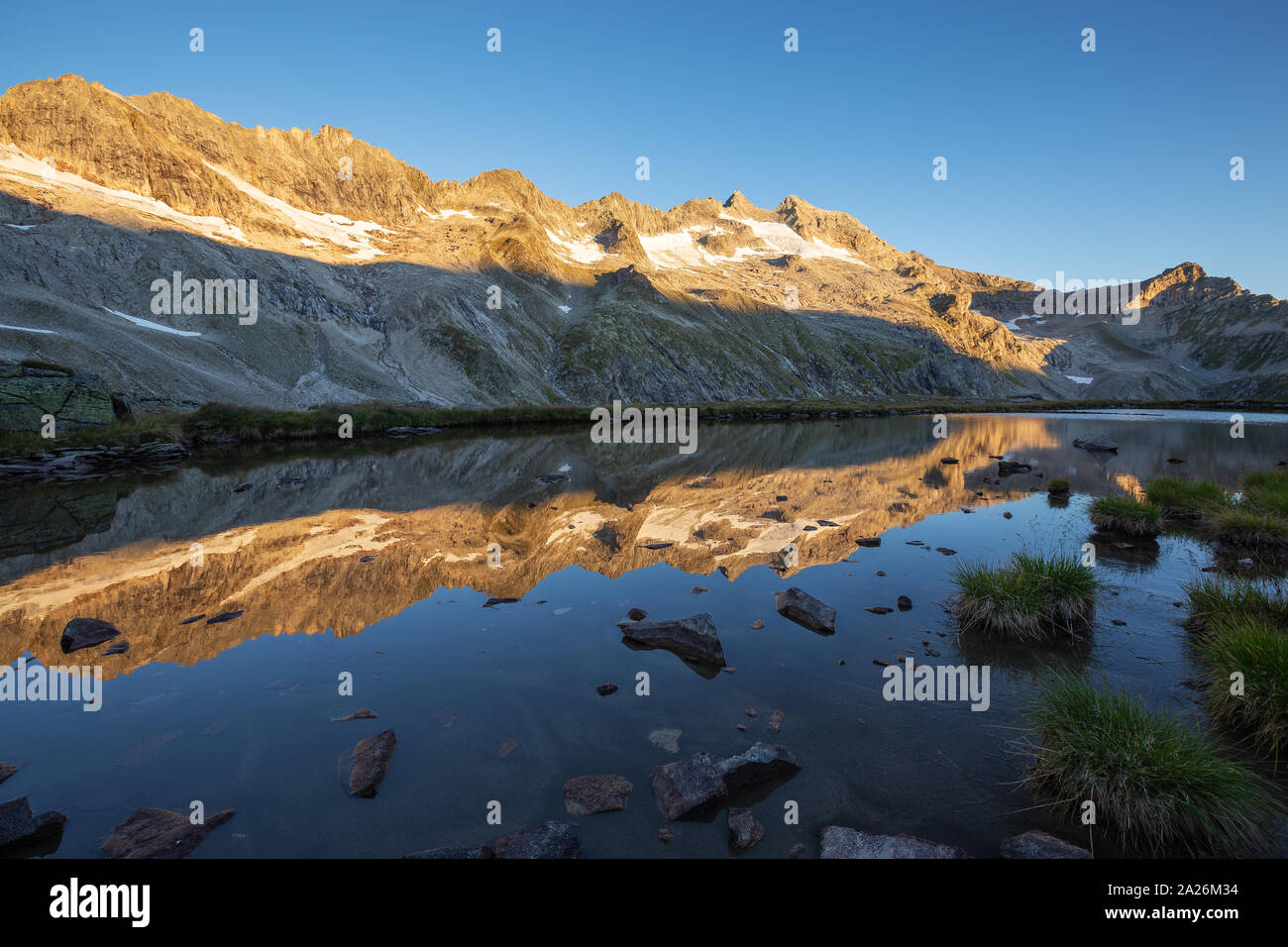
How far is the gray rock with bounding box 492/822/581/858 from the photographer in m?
6.38

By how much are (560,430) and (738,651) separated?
68624mm

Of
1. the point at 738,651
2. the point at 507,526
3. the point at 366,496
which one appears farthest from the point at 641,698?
the point at 366,496

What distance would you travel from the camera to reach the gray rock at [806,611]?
44.1ft

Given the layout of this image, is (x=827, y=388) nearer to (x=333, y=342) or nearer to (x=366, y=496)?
(x=333, y=342)

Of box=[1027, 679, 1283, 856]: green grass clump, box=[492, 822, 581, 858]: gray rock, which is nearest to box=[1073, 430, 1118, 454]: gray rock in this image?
box=[1027, 679, 1283, 856]: green grass clump

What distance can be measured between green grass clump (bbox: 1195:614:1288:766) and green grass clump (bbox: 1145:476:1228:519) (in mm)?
18376

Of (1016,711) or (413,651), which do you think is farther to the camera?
(413,651)

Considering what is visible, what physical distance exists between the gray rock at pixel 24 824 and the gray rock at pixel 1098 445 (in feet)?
233

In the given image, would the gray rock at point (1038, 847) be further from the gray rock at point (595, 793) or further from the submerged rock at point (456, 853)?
the submerged rock at point (456, 853)

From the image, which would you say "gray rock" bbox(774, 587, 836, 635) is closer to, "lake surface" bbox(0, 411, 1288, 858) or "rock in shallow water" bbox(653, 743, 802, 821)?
"lake surface" bbox(0, 411, 1288, 858)

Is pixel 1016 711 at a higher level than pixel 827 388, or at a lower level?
lower

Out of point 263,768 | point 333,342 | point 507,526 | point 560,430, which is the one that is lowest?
point 263,768

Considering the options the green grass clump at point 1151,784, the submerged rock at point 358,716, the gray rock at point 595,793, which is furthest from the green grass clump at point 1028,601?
the submerged rock at point 358,716
